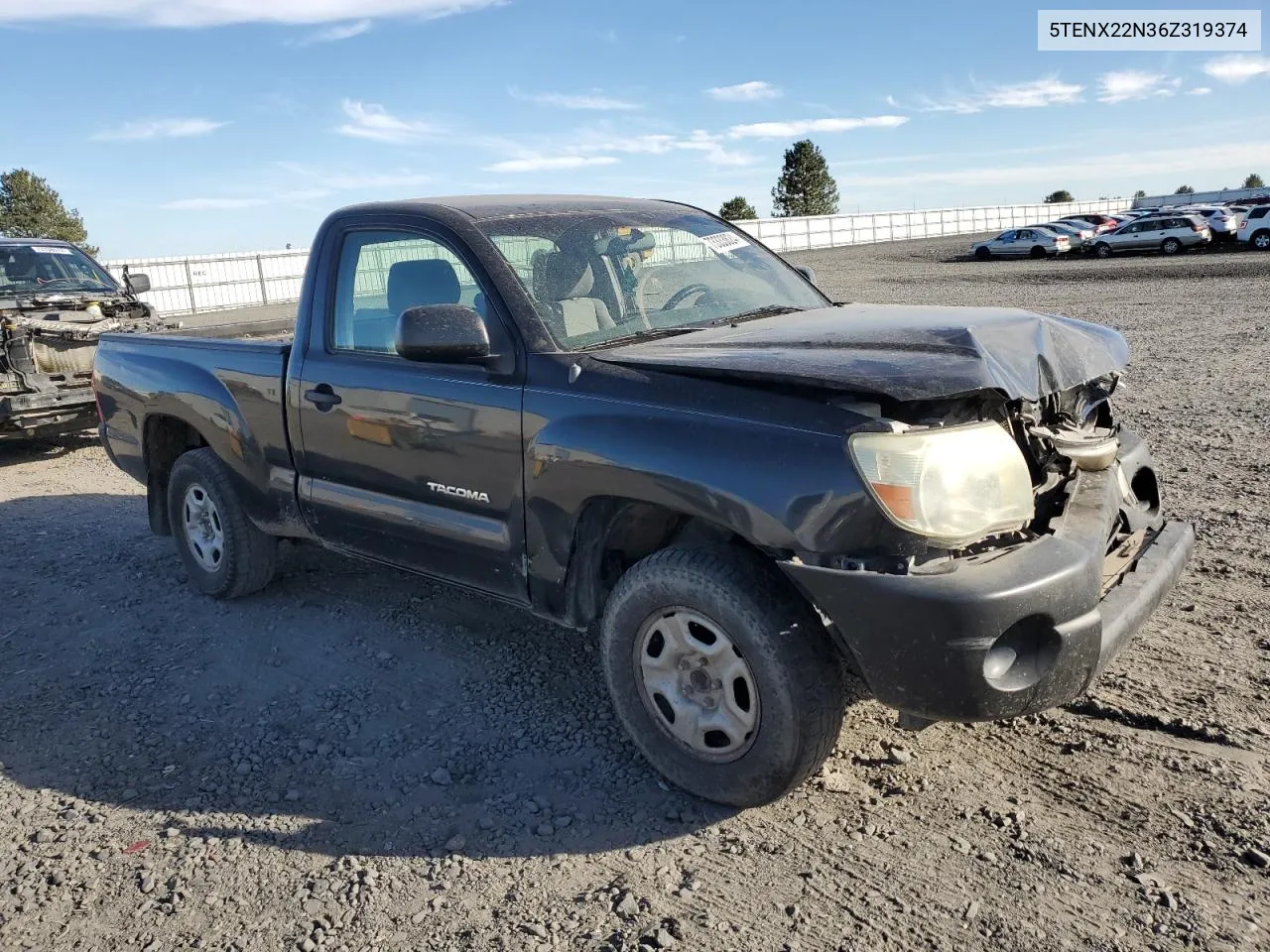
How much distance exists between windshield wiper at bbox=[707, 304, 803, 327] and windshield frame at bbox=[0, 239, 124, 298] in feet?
26.9

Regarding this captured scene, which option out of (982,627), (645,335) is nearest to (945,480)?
(982,627)

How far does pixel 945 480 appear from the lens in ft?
8.90

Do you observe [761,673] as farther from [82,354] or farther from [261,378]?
[82,354]

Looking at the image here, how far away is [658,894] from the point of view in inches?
110

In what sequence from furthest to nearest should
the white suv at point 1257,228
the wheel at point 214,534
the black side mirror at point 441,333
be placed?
the white suv at point 1257,228, the wheel at point 214,534, the black side mirror at point 441,333

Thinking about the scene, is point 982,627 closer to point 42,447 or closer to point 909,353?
point 909,353

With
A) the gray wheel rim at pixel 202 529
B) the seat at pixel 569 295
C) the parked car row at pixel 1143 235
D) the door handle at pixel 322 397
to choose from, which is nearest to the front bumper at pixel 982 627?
the seat at pixel 569 295

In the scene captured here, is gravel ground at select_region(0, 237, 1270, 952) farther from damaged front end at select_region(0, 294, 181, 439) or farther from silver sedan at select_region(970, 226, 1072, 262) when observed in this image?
silver sedan at select_region(970, 226, 1072, 262)

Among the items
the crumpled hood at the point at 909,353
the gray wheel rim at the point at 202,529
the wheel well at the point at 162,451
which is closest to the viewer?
the crumpled hood at the point at 909,353

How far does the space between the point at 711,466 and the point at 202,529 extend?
3426 mm

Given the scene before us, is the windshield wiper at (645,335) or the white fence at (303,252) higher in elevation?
the white fence at (303,252)

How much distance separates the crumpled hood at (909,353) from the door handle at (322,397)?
52.8 inches

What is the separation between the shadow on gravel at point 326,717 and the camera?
10.6 ft

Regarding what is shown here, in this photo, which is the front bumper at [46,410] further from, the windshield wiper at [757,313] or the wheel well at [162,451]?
the windshield wiper at [757,313]
